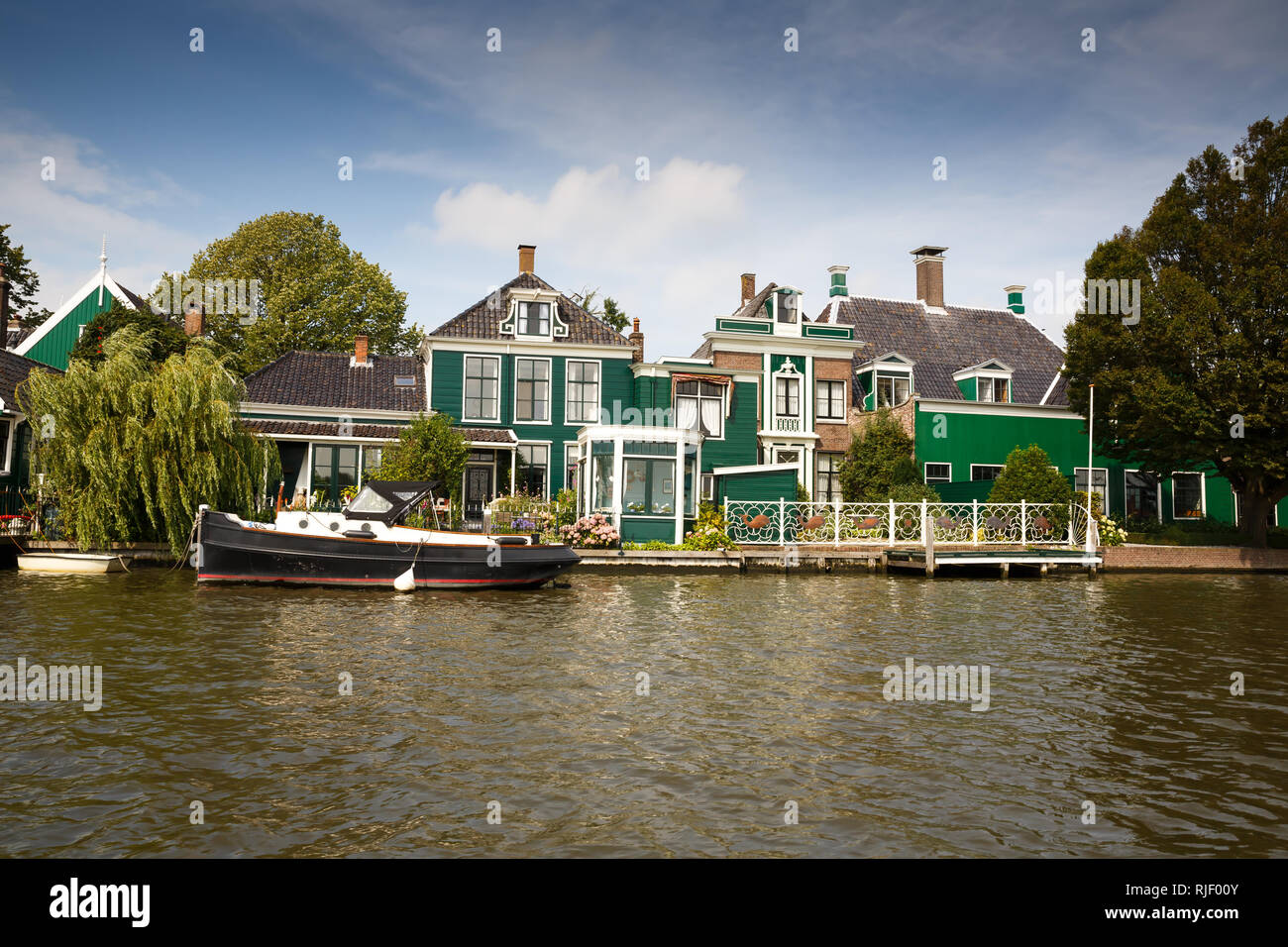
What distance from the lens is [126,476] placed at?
22688 mm

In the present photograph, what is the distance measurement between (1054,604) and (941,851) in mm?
15970

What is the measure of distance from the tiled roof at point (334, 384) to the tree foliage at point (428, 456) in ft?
15.5

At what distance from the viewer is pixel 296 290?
44406 mm

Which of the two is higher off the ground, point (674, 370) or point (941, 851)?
point (674, 370)

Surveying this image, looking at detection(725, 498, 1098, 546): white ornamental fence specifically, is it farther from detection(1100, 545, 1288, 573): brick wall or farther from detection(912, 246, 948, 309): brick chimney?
detection(912, 246, 948, 309): brick chimney

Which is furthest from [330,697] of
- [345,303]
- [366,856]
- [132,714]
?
[345,303]

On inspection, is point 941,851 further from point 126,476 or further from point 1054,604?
point 126,476

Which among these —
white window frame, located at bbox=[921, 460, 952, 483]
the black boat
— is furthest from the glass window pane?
white window frame, located at bbox=[921, 460, 952, 483]

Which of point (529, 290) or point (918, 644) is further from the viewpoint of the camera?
point (529, 290)

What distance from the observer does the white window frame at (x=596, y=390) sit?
34469 millimetres

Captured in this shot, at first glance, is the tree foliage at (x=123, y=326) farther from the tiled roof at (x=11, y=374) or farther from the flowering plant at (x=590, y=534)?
the flowering plant at (x=590, y=534)

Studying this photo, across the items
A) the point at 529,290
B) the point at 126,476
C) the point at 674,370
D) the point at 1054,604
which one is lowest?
the point at 1054,604

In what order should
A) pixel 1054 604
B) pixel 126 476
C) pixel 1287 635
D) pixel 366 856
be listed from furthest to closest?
pixel 126 476
pixel 1054 604
pixel 1287 635
pixel 366 856

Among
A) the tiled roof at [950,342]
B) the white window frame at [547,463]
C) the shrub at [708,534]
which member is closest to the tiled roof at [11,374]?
the white window frame at [547,463]
